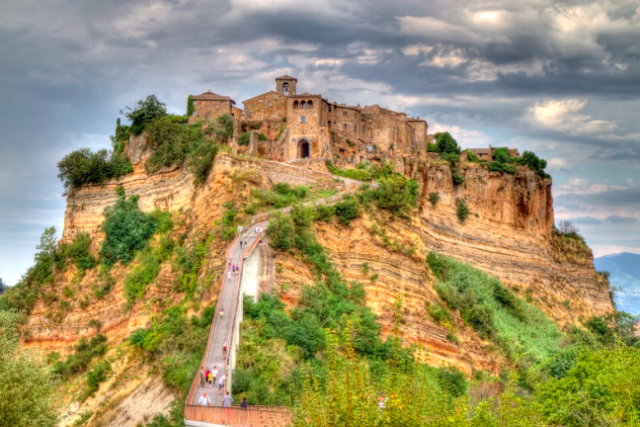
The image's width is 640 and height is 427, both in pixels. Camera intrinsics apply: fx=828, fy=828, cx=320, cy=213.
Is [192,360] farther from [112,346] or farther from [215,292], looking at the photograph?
[112,346]

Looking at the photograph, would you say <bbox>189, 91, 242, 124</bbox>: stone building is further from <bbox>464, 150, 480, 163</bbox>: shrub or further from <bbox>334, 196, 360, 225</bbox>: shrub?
<bbox>464, 150, 480, 163</bbox>: shrub

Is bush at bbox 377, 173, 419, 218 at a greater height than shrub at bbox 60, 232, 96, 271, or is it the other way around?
bush at bbox 377, 173, 419, 218

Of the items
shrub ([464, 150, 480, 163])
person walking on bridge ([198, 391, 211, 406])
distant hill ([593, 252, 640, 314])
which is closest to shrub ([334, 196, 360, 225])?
person walking on bridge ([198, 391, 211, 406])

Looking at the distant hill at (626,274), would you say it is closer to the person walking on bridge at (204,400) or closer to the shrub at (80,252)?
the shrub at (80,252)

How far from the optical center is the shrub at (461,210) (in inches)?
2160

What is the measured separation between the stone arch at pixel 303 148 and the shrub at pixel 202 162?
319 inches

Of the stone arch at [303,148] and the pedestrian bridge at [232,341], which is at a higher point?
the stone arch at [303,148]

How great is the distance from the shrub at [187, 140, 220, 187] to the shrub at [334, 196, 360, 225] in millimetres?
7238

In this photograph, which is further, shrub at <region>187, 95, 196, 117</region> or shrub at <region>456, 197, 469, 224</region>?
shrub at <region>456, 197, 469, 224</region>

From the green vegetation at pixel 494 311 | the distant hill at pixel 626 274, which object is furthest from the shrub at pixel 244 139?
the distant hill at pixel 626 274

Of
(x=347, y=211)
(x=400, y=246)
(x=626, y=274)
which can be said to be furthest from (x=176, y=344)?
(x=626, y=274)

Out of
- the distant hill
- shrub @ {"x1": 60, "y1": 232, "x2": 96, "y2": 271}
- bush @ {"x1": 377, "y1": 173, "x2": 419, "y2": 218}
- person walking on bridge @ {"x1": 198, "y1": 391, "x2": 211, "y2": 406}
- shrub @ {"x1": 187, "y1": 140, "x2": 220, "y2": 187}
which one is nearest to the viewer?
person walking on bridge @ {"x1": 198, "y1": 391, "x2": 211, "y2": 406}

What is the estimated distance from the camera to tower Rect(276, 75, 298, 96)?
2211 inches

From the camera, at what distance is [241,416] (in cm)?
2284
